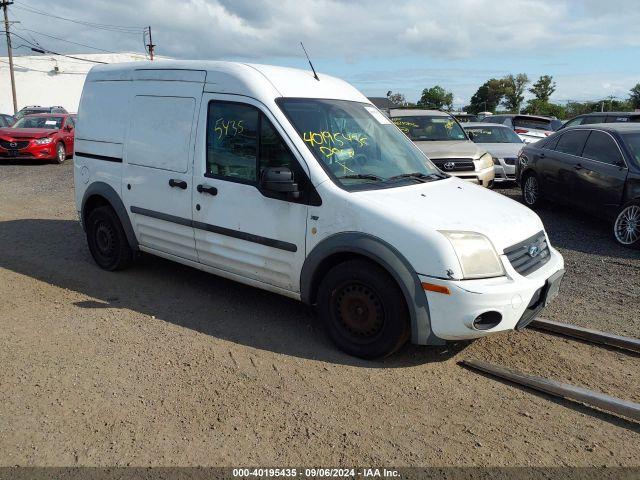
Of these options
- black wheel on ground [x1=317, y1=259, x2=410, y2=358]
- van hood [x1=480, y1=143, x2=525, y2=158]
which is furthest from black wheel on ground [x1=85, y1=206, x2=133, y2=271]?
van hood [x1=480, y1=143, x2=525, y2=158]

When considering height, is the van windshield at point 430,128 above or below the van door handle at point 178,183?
above

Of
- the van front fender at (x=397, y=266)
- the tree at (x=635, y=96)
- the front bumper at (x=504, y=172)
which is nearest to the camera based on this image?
the van front fender at (x=397, y=266)

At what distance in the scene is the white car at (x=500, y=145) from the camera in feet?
40.2

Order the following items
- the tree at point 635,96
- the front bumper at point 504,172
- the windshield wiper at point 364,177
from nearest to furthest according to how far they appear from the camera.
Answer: the windshield wiper at point 364,177 → the front bumper at point 504,172 → the tree at point 635,96

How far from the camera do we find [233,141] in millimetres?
4719

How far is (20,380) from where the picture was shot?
150 inches

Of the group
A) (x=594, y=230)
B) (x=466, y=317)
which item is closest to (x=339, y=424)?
(x=466, y=317)

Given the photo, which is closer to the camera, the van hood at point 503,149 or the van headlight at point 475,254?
the van headlight at point 475,254

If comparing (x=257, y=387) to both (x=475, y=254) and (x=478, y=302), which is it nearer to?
(x=478, y=302)

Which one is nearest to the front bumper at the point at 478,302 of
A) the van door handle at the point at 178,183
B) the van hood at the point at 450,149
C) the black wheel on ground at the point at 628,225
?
the van door handle at the point at 178,183

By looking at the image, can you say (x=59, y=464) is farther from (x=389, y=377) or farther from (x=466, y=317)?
(x=466, y=317)

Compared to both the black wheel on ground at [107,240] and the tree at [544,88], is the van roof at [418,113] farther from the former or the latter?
the tree at [544,88]

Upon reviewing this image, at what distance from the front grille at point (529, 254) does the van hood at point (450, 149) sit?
229 inches

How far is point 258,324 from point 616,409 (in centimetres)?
274
